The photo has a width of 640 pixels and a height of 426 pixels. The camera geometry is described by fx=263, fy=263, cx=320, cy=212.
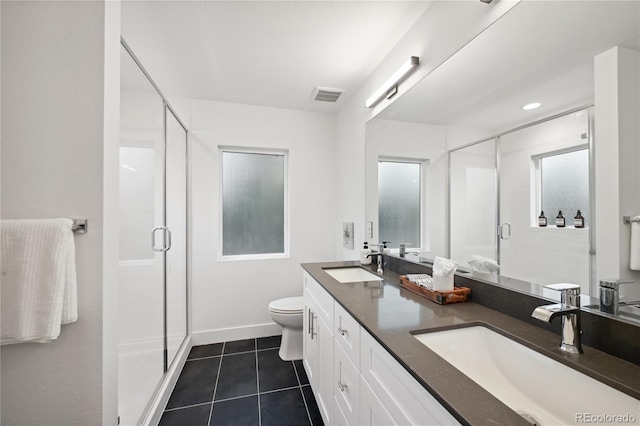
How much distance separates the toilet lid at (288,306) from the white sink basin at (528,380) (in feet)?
4.92

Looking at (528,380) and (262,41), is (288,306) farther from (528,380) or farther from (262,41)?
(262,41)

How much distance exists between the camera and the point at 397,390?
0.77 m

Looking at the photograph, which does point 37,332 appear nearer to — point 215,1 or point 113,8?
point 113,8

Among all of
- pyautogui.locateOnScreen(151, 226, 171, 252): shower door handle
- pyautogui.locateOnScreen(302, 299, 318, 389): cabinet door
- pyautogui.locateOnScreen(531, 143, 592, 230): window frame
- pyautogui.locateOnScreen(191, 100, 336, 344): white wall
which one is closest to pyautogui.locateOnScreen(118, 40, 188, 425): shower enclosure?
pyautogui.locateOnScreen(151, 226, 171, 252): shower door handle

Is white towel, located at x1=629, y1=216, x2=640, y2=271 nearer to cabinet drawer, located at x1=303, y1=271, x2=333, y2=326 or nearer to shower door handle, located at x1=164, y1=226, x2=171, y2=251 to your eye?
cabinet drawer, located at x1=303, y1=271, x2=333, y2=326

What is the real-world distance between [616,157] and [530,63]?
485 millimetres

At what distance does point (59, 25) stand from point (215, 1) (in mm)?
762

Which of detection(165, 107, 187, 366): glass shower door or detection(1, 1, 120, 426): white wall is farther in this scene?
detection(165, 107, 187, 366): glass shower door

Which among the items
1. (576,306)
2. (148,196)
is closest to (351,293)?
(576,306)

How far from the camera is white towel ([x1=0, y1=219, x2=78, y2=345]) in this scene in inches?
35.4

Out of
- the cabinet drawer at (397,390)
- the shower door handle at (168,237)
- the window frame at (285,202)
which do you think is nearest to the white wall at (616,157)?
the cabinet drawer at (397,390)

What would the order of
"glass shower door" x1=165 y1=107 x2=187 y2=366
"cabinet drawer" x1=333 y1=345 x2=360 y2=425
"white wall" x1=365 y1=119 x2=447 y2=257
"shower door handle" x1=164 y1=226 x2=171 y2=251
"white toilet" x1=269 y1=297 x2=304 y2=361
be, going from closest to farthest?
"cabinet drawer" x1=333 y1=345 x2=360 y2=425, "white wall" x1=365 y1=119 x2=447 y2=257, "shower door handle" x1=164 y1=226 x2=171 y2=251, "glass shower door" x1=165 y1=107 x2=187 y2=366, "white toilet" x1=269 y1=297 x2=304 y2=361

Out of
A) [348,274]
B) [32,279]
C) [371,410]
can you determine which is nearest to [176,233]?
[32,279]

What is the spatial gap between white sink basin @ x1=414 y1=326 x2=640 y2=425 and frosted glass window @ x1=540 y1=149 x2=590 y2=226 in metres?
0.47
